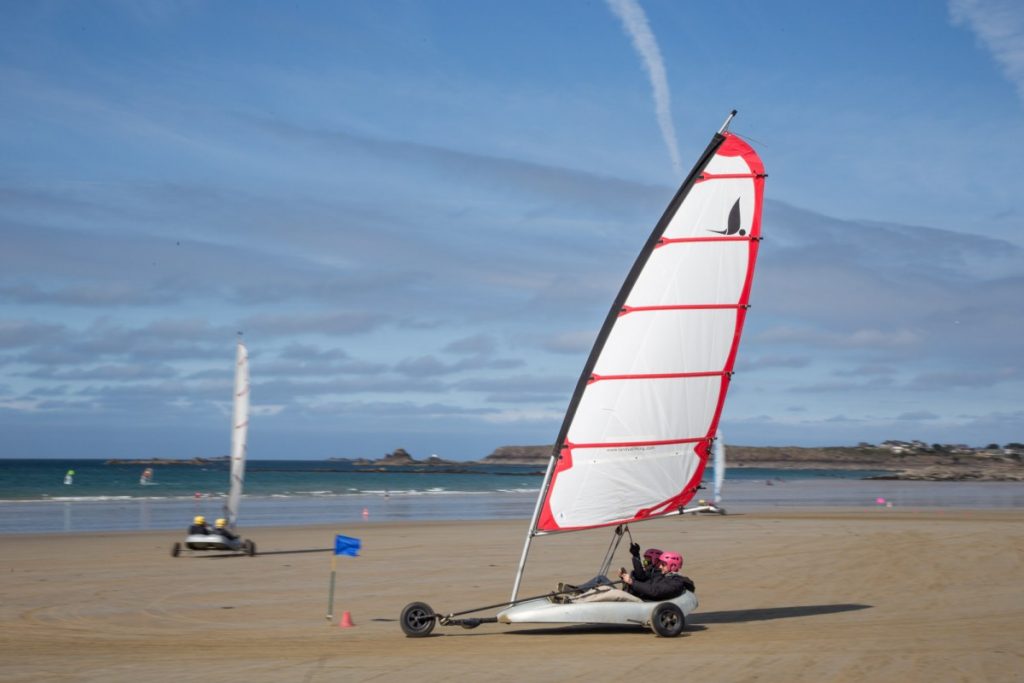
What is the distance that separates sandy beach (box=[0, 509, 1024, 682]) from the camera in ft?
31.8

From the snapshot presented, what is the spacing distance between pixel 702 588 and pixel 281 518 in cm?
2450

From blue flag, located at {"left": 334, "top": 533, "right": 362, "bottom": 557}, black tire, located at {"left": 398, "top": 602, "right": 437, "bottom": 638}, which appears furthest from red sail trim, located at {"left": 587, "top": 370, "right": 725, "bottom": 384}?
blue flag, located at {"left": 334, "top": 533, "right": 362, "bottom": 557}

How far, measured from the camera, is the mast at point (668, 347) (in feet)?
39.7

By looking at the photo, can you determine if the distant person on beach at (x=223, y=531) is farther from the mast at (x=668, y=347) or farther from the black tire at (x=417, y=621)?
the mast at (x=668, y=347)

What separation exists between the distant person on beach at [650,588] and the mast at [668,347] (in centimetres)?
65

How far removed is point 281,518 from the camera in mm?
38156

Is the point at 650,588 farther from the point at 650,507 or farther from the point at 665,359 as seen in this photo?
the point at 665,359

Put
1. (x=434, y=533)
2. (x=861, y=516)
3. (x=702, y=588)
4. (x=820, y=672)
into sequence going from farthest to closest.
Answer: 1. (x=861, y=516)
2. (x=434, y=533)
3. (x=702, y=588)
4. (x=820, y=672)

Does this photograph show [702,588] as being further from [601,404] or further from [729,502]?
[729,502]

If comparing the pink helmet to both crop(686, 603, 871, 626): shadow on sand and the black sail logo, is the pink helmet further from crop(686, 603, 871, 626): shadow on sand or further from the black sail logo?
the black sail logo

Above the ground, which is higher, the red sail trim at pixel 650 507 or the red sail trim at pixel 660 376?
the red sail trim at pixel 660 376

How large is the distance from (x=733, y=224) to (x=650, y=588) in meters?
4.39

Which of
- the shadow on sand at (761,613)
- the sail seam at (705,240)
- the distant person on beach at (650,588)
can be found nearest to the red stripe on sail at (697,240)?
the sail seam at (705,240)

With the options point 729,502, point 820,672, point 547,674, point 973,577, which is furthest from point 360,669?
point 729,502
